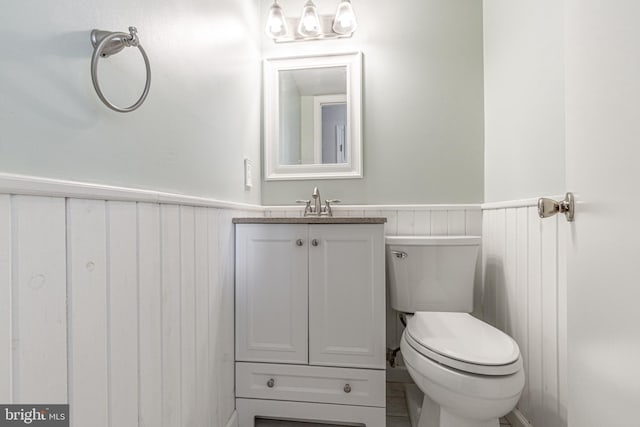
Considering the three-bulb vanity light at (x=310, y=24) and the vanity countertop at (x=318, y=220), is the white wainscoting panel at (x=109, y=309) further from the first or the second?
the three-bulb vanity light at (x=310, y=24)

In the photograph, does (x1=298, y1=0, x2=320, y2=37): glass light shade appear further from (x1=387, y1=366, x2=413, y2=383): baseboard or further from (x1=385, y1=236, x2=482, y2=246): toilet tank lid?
(x1=387, y1=366, x2=413, y2=383): baseboard

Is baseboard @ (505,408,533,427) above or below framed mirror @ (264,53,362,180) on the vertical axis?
below

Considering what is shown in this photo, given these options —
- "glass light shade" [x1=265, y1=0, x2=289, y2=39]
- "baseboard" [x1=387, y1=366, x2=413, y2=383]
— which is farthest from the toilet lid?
"glass light shade" [x1=265, y1=0, x2=289, y2=39]

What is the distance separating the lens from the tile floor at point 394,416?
134cm

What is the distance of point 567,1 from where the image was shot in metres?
0.68

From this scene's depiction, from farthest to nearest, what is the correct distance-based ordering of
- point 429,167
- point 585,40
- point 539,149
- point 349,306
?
point 429,167 < point 349,306 < point 539,149 < point 585,40

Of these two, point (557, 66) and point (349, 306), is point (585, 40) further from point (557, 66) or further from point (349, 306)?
point (349, 306)

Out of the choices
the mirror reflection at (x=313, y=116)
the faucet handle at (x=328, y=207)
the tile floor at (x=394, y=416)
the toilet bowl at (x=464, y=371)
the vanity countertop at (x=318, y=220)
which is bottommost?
the tile floor at (x=394, y=416)

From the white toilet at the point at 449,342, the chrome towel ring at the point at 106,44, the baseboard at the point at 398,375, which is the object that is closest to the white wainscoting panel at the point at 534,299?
the white toilet at the point at 449,342

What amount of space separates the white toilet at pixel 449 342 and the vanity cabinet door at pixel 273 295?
43 centimetres

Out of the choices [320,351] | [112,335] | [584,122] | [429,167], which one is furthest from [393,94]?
[112,335]

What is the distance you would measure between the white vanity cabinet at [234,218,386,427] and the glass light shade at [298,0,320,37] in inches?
44.3

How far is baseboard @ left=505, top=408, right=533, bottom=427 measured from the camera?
125cm

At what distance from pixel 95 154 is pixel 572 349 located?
3.64ft
